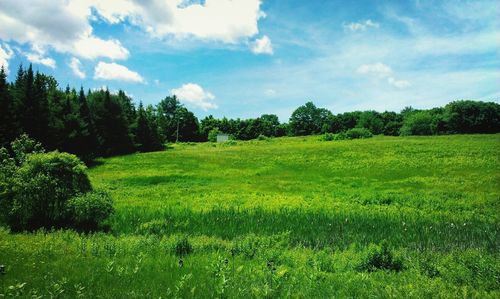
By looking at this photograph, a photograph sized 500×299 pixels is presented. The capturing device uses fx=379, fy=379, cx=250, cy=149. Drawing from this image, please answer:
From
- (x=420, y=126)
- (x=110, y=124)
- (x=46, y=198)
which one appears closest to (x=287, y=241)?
(x=46, y=198)

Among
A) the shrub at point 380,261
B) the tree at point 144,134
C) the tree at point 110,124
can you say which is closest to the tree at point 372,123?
the tree at point 144,134

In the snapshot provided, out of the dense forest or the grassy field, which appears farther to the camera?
the dense forest

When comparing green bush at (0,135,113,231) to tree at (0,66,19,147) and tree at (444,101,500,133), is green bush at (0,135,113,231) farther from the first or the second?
tree at (444,101,500,133)

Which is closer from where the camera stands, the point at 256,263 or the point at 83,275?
the point at 83,275

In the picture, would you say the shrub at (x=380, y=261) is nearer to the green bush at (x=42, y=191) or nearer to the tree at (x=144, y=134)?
the green bush at (x=42, y=191)

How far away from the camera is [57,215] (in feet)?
53.4

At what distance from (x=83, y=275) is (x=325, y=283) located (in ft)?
17.7

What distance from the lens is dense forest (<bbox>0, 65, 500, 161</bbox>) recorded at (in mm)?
49562

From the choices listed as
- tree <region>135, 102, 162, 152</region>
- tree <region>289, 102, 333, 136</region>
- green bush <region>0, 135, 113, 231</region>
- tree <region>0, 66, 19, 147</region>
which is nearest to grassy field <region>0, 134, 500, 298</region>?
green bush <region>0, 135, 113, 231</region>

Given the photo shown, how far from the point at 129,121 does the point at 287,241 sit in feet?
233

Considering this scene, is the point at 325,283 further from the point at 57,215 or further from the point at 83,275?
the point at 57,215

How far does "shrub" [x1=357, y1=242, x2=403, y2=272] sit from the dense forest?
46.2 metres

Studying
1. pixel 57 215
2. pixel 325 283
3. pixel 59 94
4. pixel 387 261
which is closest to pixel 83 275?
pixel 325 283

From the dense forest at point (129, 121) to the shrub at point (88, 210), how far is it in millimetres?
34868
